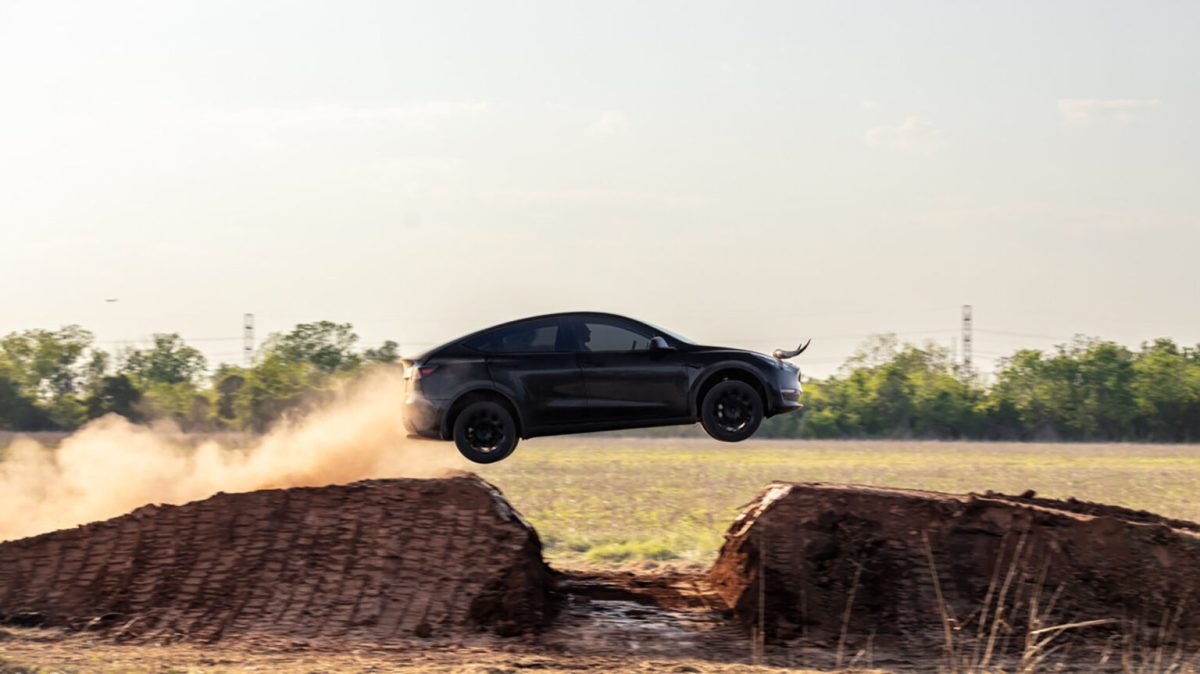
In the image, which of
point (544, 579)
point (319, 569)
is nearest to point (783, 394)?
point (544, 579)

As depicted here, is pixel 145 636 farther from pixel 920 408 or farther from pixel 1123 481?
pixel 920 408

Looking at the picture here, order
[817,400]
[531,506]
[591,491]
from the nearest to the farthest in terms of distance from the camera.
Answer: [531,506] → [591,491] → [817,400]

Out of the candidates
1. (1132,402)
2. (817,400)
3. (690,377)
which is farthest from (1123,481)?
(690,377)

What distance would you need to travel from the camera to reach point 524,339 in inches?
516

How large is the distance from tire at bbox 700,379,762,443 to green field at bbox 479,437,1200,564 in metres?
13.9

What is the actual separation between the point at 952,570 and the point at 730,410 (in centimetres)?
801

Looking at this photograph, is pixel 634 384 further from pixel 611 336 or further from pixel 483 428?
pixel 483 428

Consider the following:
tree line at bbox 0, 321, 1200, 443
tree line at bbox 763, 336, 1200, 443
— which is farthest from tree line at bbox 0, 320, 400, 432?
tree line at bbox 763, 336, 1200, 443

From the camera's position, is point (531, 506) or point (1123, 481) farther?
point (1123, 481)

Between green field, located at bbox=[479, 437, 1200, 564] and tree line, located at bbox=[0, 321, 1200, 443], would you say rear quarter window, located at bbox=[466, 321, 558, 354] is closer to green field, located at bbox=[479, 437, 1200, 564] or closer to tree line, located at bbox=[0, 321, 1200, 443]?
green field, located at bbox=[479, 437, 1200, 564]

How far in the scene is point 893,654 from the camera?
59.9ft

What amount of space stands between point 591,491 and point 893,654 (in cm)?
2582

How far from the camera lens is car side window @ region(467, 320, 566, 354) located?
1301 cm

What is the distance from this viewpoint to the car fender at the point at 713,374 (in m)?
12.4
